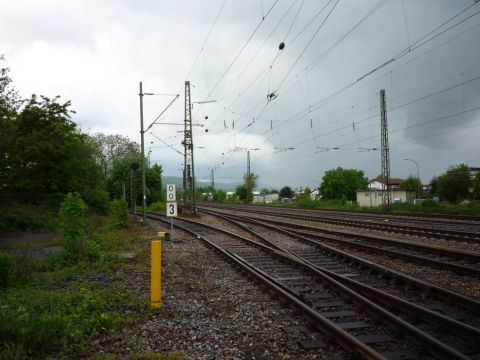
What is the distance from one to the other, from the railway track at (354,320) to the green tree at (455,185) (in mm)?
75598

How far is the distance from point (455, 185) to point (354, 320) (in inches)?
3160

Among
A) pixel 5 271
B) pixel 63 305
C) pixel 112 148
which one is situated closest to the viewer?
pixel 63 305

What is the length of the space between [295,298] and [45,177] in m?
23.5

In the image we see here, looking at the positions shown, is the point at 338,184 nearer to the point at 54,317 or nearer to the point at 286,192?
the point at 286,192

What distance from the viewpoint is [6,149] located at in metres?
24.4

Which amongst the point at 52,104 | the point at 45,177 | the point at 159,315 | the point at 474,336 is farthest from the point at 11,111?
the point at 474,336

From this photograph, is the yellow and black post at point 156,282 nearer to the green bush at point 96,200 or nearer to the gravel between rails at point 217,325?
the gravel between rails at point 217,325

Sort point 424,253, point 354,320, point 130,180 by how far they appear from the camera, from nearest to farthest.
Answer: point 354,320 < point 424,253 < point 130,180

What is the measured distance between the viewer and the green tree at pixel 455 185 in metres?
77.8

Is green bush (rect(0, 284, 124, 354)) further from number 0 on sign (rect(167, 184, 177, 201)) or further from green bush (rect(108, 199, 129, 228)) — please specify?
green bush (rect(108, 199, 129, 228))

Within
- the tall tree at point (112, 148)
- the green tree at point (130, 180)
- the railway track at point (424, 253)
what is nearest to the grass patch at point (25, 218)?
the railway track at point (424, 253)

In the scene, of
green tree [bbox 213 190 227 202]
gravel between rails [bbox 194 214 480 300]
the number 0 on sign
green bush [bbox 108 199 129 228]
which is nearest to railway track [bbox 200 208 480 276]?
gravel between rails [bbox 194 214 480 300]

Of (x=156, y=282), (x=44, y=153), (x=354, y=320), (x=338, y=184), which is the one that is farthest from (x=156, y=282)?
(x=338, y=184)

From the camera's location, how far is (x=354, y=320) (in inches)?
265
